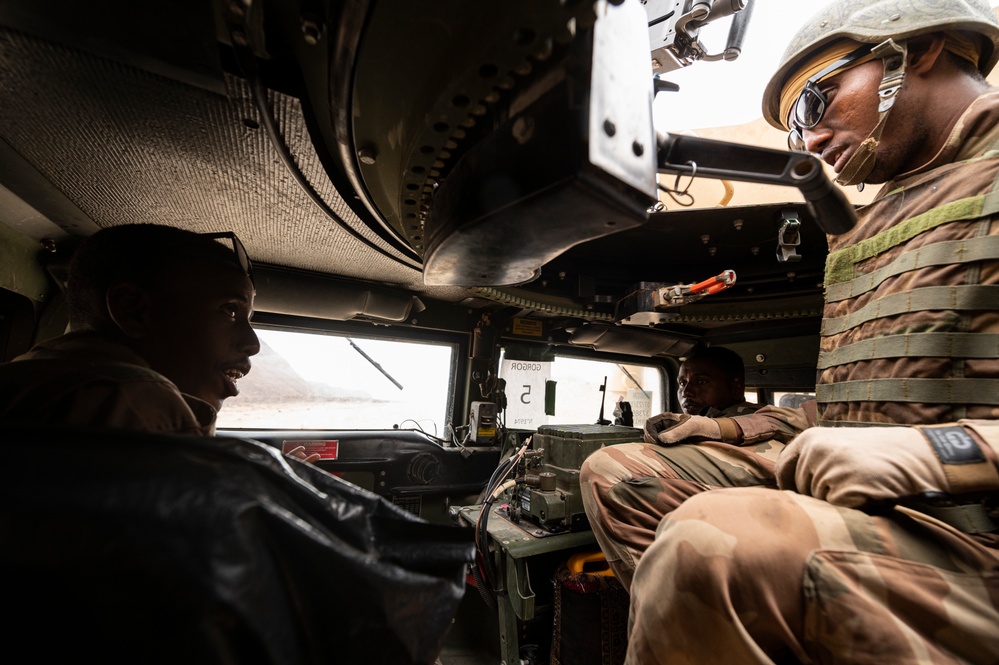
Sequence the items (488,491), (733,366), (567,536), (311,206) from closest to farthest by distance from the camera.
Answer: (311,206), (567,536), (488,491), (733,366)

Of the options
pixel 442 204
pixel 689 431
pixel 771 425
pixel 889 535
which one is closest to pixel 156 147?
pixel 442 204

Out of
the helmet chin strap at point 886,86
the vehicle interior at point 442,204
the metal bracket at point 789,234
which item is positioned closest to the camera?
the vehicle interior at point 442,204

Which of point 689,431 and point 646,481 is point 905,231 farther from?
point 689,431

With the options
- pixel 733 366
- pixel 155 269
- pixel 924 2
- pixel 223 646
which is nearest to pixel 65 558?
pixel 223 646

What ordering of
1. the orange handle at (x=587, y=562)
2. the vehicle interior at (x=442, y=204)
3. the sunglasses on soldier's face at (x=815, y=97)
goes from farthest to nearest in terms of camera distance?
1. the orange handle at (x=587, y=562)
2. the sunglasses on soldier's face at (x=815, y=97)
3. the vehicle interior at (x=442, y=204)

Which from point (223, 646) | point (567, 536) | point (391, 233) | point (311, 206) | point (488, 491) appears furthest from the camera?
point (488, 491)

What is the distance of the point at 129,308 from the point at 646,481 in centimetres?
207

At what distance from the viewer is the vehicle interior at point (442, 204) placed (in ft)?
1.92

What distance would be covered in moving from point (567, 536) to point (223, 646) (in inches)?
84.2

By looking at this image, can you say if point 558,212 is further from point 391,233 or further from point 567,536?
point 567,536

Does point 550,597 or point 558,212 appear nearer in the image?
point 558,212

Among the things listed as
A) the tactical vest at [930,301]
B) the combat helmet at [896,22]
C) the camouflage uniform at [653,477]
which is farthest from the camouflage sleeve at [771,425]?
the combat helmet at [896,22]

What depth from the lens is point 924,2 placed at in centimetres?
111

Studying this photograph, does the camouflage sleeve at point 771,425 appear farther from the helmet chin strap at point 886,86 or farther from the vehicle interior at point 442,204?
the helmet chin strap at point 886,86
